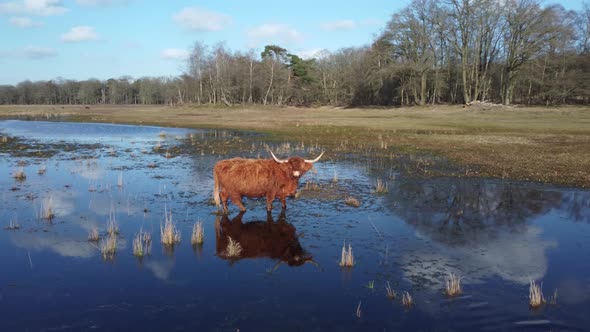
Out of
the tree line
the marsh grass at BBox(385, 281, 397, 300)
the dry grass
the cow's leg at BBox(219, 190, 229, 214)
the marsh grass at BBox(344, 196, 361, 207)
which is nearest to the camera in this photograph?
the marsh grass at BBox(385, 281, 397, 300)

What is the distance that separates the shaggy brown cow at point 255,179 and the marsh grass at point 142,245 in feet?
7.85

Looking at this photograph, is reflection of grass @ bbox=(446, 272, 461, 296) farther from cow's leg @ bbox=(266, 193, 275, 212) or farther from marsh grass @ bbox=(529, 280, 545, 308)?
cow's leg @ bbox=(266, 193, 275, 212)

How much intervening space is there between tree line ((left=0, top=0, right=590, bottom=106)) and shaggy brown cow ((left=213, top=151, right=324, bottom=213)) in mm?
47205

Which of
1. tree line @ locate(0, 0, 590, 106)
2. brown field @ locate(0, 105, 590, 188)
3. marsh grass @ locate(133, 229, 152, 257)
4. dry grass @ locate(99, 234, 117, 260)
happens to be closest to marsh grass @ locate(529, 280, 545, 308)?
marsh grass @ locate(133, 229, 152, 257)

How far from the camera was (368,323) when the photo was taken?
573 centimetres

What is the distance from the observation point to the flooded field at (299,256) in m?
5.91

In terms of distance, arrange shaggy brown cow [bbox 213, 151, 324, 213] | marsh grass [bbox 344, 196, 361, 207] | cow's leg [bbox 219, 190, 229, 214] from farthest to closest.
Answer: marsh grass [bbox 344, 196, 361, 207] < cow's leg [bbox 219, 190, 229, 214] < shaggy brown cow [bbox 213, 151, 324, 213]

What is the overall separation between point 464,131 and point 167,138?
20.6 m

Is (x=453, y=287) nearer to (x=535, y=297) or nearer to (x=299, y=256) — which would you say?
(x=535, y=297)

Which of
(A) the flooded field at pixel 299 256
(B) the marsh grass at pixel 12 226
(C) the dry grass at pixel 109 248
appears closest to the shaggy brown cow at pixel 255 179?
(A) the flooded field at pixel 299 256

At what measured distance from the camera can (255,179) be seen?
34.0 ft

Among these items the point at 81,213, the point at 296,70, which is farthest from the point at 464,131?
the point at 296,70

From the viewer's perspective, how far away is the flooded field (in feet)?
19.4

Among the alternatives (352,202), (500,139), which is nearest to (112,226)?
(352,202)
